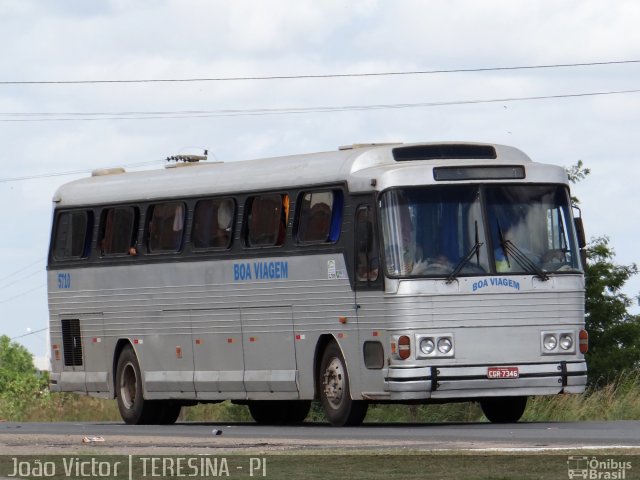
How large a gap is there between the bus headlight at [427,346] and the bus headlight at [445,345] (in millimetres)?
77

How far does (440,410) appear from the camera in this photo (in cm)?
3166

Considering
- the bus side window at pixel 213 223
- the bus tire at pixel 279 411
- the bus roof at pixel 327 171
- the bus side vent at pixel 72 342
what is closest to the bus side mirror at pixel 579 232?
the bus roof at pixel 327 171

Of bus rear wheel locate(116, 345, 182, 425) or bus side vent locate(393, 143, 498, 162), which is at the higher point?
bus side vent locate(393, 143, 498, 162)

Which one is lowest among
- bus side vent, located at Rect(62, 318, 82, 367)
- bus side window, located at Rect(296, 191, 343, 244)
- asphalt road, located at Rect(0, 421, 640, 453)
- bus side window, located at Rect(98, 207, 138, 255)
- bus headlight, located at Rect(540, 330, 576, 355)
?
asphalt road, located at Rect(0, 421, 640, 453)

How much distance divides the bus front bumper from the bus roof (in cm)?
230

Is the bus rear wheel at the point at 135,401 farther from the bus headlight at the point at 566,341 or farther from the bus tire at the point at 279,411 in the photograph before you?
the bus headlight at the point at 566,341

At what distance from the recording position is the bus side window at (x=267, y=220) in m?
24.8

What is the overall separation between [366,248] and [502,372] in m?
2.21

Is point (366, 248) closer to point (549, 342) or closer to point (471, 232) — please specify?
point (471, 232)

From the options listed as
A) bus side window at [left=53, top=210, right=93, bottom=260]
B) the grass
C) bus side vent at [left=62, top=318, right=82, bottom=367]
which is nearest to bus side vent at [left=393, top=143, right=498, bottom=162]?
the grass

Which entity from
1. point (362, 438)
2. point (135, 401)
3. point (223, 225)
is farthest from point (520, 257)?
point (135, 401)

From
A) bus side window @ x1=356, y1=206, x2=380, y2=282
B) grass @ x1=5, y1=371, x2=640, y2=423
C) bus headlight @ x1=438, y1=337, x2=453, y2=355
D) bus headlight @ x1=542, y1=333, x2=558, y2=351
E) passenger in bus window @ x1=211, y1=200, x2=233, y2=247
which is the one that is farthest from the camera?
grass @ x1=5, y1=371, x2=640, y2=423

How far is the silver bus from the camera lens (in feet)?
74.5

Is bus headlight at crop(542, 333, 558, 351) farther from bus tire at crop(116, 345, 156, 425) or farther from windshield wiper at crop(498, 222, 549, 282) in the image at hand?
bus tire at crop(116, 345, 156, 425)
